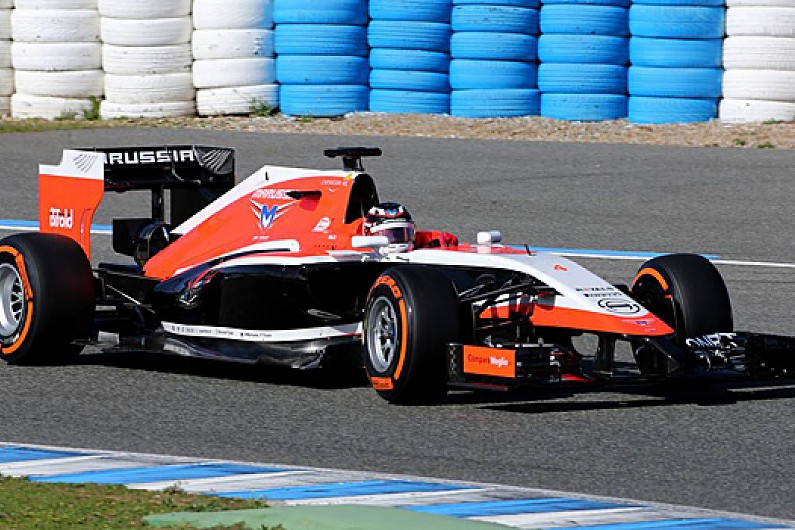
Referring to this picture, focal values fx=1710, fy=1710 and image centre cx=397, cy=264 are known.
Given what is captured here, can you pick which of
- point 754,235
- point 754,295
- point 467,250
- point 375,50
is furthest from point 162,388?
point 375,50

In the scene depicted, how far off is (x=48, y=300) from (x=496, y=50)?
9.31m

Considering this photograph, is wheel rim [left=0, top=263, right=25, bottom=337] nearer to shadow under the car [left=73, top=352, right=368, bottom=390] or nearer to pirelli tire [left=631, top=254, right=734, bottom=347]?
shadow under the car [left=73, top=352, right=368, bottom=390]

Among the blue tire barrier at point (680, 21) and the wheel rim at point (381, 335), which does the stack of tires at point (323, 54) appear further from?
the wheel rim at point (381, 335)

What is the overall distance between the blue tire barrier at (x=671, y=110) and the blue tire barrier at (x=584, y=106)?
15 centimetres

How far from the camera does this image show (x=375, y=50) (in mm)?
17234

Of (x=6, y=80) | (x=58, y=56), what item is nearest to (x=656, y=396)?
(x=58, y=56)

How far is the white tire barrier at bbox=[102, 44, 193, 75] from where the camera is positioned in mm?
17609

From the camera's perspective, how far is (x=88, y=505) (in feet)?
17.6

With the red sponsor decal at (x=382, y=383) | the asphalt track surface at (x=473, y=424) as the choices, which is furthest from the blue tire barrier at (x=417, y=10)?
the red sponsor decal at (x=382, y=383)

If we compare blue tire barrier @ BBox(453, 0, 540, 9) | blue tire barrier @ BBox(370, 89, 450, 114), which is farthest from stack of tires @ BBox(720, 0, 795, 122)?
blue tire barrier @ BBox(370, 89, 450, 114)

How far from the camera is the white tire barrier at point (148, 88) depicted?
58.7 feet

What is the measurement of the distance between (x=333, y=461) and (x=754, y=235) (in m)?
7.73

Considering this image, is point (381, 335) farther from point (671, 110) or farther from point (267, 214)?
point (671, 110)

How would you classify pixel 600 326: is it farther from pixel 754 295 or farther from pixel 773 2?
pixel 773 2
